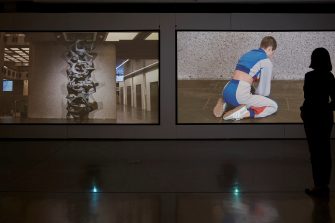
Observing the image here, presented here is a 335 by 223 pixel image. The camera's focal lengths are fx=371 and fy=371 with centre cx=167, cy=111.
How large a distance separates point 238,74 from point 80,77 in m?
4.74

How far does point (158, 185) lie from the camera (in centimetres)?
554

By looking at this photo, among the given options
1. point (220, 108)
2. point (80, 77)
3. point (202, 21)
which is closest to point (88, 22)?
point (80, 77)

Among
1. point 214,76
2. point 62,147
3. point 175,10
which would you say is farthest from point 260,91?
point 62,147

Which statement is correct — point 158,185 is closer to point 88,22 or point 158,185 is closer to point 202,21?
point 202,21

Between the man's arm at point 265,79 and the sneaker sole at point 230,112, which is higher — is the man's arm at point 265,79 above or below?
above

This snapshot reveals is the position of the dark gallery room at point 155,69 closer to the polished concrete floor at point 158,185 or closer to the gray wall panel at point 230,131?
the gray wall panel at point 230,131

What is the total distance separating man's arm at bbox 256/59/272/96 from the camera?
1106 cm

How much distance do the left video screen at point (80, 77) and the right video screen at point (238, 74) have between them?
96 cm

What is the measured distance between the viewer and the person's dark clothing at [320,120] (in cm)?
494

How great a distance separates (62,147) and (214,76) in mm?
4822

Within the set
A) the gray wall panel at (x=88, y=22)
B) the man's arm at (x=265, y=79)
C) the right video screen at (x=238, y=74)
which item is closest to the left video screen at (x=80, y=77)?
the gray wall panel at (x=88, y=22)

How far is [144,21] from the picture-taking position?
11.0 metres

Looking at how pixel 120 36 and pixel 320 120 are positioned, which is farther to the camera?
pixel 120 36

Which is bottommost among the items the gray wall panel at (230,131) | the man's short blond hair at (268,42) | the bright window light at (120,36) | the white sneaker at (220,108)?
the gray wall panel at (230,131)
